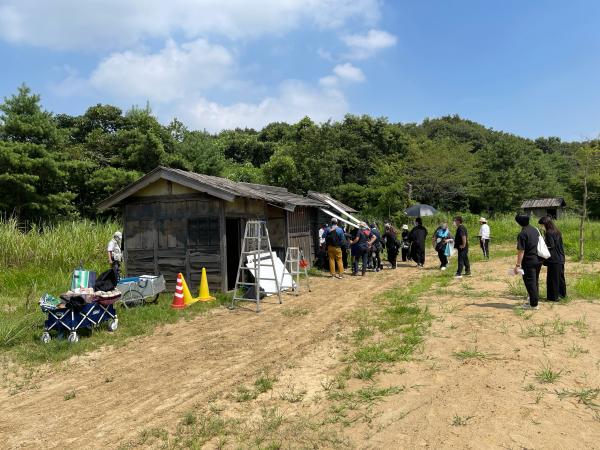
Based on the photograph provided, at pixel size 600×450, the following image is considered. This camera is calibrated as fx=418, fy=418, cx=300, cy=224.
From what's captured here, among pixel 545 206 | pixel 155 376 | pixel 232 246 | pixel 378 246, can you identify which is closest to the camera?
pixel 155 376

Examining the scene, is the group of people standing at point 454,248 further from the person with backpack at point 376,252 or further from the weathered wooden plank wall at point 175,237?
the weathered wooden plank wall at point 175,237

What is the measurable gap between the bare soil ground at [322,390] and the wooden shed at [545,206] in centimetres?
3592

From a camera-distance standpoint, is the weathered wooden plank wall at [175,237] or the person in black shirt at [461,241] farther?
the person in black shirt at [461,241]

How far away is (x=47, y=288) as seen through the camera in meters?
11.0

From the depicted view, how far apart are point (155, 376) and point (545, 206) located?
138 feet

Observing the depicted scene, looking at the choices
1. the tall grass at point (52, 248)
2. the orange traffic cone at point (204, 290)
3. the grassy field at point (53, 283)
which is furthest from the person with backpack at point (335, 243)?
the tall grass at point (52, 248)

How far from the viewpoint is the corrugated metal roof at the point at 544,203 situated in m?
38.4

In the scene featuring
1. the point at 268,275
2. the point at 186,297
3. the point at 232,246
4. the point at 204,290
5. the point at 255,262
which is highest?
the point at 232,246

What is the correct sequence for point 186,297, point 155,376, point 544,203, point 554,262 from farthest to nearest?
1. point 544,203
2. point 186,297
3. point 554,262
4. point 155,376

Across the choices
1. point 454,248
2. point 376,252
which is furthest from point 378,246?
point 454,248

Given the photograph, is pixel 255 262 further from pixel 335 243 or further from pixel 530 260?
pixel 530 260

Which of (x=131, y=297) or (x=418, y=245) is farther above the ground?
(x=418, y=245)

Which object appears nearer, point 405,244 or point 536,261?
point 536,261

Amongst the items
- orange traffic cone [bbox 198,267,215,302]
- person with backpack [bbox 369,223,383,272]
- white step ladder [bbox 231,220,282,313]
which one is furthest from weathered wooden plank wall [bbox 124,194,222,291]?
person with backpack [bbox 369,223,383,272]
